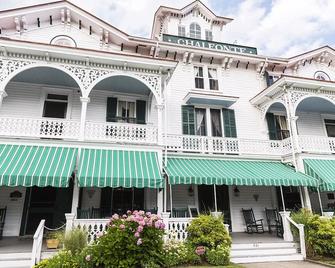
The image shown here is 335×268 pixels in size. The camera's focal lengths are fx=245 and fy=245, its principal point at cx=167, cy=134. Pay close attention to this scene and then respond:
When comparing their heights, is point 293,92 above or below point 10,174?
above

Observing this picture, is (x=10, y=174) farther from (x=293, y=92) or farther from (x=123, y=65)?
(x=293, y=92)

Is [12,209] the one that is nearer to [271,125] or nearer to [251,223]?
[251,223]

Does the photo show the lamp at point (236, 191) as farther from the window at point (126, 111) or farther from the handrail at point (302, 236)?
the window at point (126, 111)

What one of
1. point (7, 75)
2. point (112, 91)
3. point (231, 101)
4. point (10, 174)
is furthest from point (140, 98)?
point (10, 174)

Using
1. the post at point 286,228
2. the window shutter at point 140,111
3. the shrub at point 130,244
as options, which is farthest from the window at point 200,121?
the shrub at point 130,244

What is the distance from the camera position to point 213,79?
1588 centimetres

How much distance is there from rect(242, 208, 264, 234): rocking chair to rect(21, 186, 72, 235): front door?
918 centimetres

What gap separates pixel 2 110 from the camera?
1224 centimetres

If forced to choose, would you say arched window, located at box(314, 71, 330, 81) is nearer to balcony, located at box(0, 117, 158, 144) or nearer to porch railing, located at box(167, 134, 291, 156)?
porch railing, located at box(167, 134, 291, 156)

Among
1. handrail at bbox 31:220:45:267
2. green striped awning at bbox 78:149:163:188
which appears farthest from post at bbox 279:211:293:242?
handrail at bbox 31:220:45:267

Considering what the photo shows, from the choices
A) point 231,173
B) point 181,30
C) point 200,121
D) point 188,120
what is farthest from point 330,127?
point 181,30

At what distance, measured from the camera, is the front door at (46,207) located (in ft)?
37.3

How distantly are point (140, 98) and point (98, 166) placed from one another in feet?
18.5

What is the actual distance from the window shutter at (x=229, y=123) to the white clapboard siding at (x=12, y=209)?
36.8 ft
